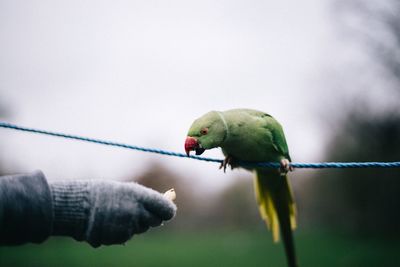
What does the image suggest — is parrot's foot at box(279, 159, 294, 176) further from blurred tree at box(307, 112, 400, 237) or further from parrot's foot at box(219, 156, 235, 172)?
blurred tree at box(307, 112, 400, 237)

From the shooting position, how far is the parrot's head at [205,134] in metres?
2.81

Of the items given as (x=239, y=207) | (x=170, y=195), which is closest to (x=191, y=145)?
(x=170, y=195)

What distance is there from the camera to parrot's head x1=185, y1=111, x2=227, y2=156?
9.22ft

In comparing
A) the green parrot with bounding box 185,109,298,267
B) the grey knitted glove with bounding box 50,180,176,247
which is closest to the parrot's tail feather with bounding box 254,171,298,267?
the green parrot with bounding box 185,109,298,267

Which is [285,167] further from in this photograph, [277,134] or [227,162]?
[227,162]

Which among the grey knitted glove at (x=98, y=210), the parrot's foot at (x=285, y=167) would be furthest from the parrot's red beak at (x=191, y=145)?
the grey knitted glove at (x=98, y=210)

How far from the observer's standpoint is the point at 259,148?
323cm

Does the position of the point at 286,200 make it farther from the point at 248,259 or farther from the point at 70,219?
the point at 248,259

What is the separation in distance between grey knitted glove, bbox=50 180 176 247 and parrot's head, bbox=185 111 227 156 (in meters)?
1.34

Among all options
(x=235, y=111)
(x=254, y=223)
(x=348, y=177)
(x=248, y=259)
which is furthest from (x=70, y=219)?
(x=254, y=223)

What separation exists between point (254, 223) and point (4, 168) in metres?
22.8

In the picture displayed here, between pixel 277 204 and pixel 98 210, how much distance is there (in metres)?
2.67

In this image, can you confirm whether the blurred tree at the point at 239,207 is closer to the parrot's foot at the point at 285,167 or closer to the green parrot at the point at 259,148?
the green parrot at the point at 259,148

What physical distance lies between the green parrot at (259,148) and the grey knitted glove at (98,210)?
1356mm
